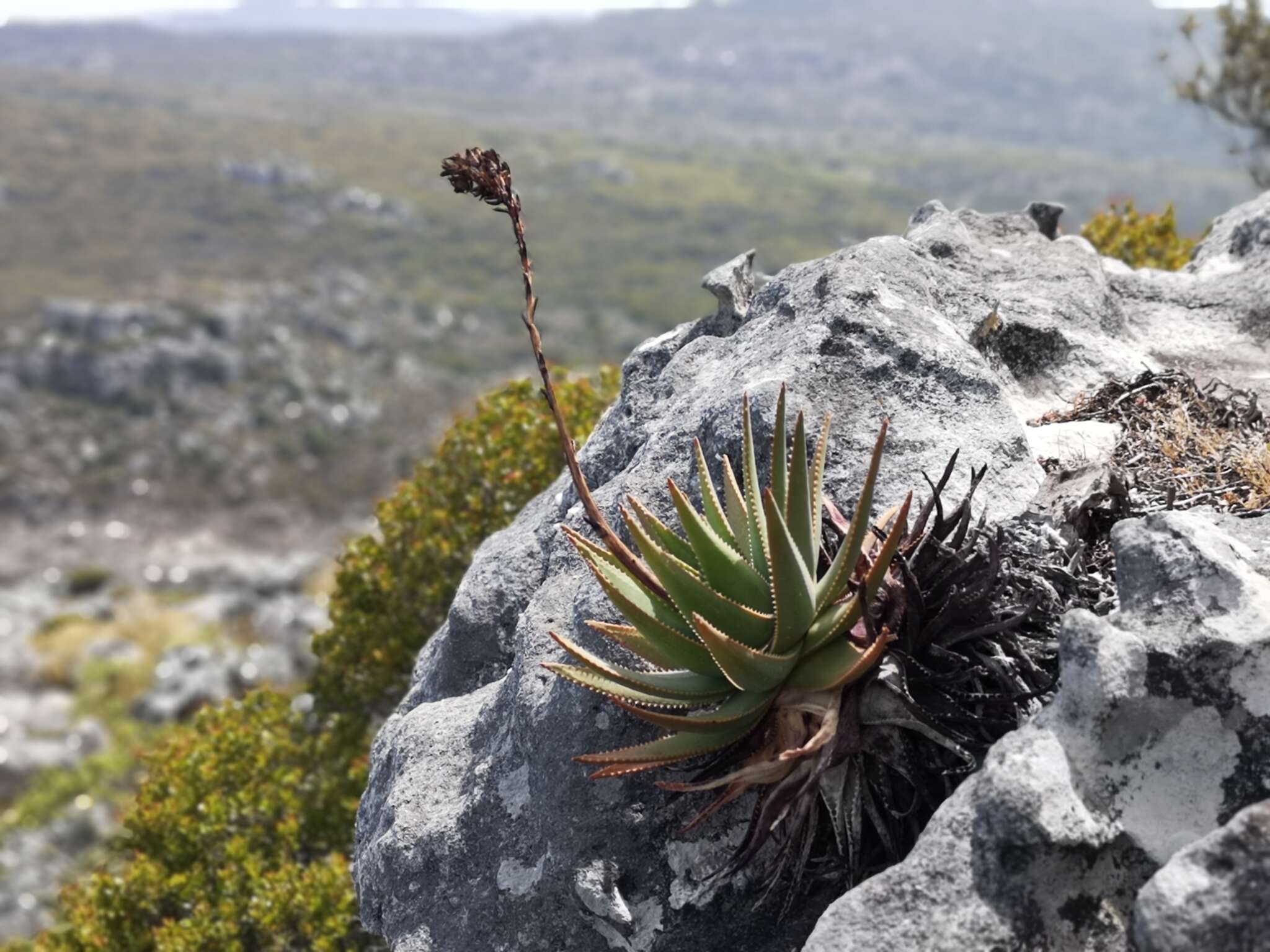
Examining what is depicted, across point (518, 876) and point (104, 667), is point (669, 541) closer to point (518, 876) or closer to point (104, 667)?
point (518, 876)

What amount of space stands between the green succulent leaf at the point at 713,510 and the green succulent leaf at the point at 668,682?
1.68 ft

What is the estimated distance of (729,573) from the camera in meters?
3.84

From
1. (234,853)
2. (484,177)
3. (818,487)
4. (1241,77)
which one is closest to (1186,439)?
(818,487)

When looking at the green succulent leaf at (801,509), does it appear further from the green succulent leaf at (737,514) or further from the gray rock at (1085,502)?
the gray rock at (1085,502)

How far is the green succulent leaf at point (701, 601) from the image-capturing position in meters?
3.68

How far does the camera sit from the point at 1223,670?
10.4 feet

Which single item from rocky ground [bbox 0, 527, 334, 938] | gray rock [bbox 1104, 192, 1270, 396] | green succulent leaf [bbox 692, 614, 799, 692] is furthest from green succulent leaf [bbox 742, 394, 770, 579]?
rocky ground [bbox 0, 527, 334, 938]

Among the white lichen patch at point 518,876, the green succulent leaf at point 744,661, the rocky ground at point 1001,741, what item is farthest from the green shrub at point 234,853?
the green succulent leaf at point 744,661

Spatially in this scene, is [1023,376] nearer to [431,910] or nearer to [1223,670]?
[1223,670]

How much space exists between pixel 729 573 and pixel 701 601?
0.57 feet

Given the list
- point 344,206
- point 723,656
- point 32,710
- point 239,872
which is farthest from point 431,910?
point 344,206

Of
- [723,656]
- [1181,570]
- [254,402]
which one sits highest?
[1181,570]

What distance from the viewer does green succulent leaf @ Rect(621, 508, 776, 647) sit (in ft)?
12.1

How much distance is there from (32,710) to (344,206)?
318 feet
